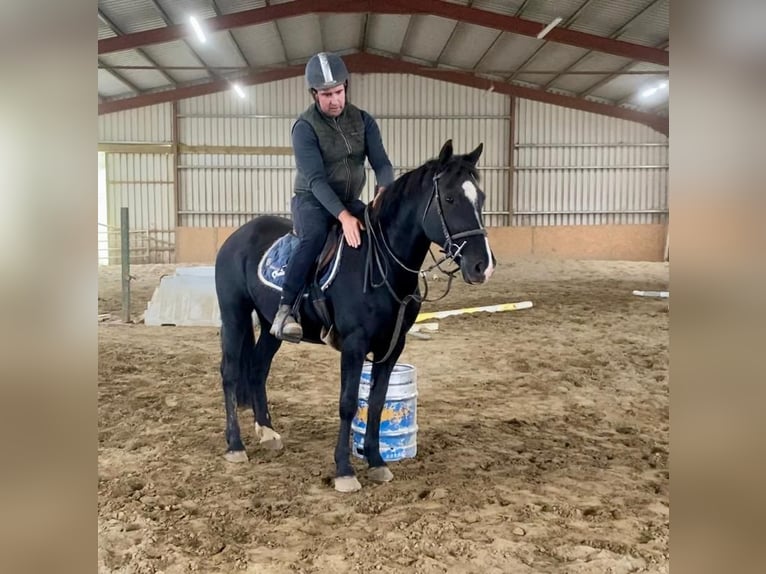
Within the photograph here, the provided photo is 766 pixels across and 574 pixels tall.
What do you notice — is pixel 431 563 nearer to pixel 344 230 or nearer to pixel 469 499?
pixel 469 499

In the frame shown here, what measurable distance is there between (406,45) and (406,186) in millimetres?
15723

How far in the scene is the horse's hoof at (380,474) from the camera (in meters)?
3.31

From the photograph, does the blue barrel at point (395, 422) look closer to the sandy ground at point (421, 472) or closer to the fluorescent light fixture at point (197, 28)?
the sandy ground at point (421, 472)

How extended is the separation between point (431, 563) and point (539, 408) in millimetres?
2511

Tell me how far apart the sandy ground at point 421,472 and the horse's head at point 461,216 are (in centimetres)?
116

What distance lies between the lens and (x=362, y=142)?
11.1ft

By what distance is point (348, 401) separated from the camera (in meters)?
3.26

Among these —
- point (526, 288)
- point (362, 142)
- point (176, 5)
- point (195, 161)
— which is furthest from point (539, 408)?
point (195, 161)

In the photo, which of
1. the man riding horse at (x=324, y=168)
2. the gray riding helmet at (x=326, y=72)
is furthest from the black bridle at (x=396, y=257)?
the gray riding helmet at (x=326, y=72)

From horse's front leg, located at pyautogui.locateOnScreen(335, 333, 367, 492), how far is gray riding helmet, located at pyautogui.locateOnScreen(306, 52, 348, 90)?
1272 millimetres

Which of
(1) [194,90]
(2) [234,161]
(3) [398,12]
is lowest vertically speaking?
(2) [234,161]

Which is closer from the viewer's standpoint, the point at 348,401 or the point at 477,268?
the point at 477,268

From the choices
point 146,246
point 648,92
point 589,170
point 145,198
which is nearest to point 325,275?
point 146,246

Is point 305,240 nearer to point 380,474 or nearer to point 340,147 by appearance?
point 340,147
